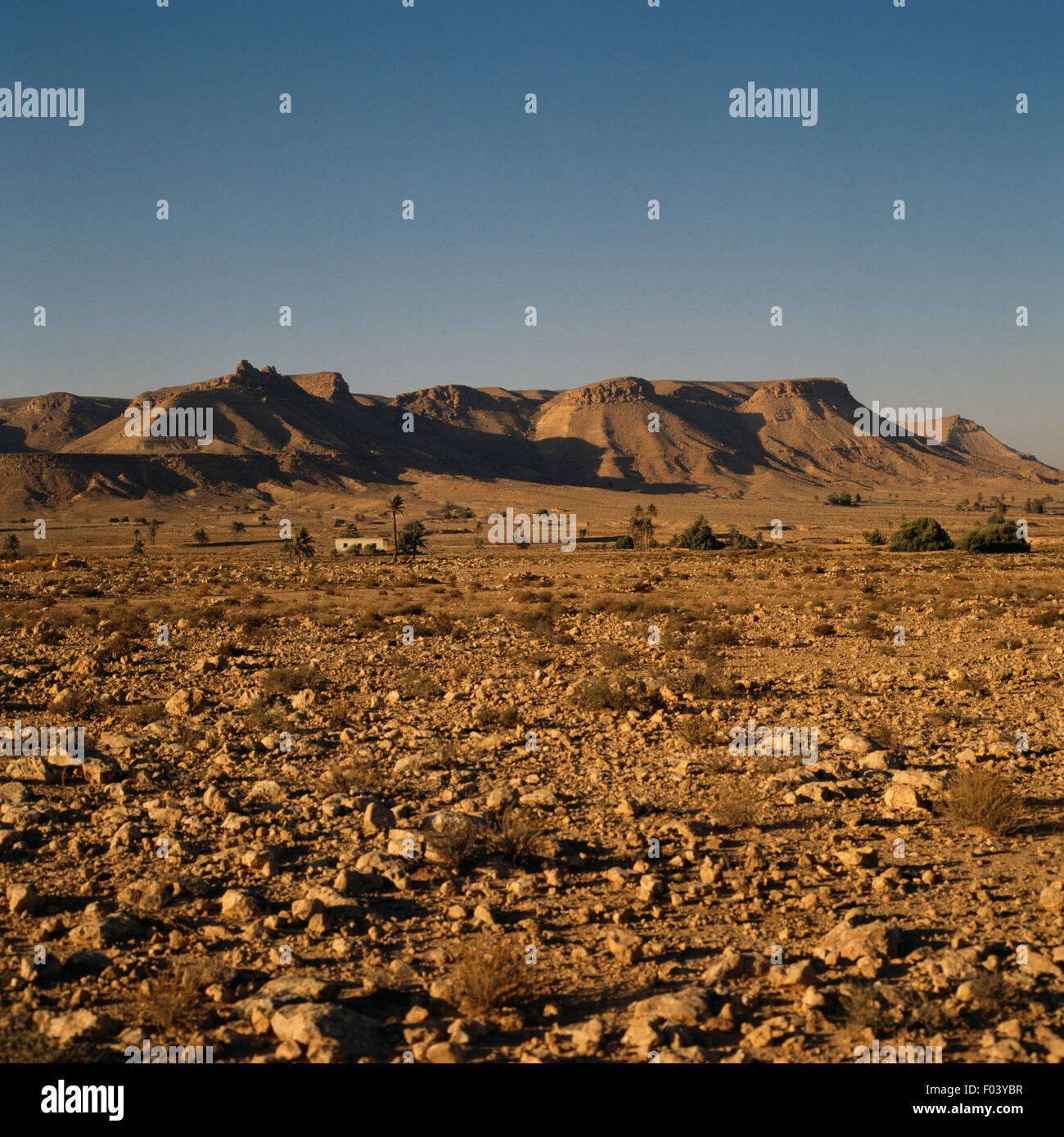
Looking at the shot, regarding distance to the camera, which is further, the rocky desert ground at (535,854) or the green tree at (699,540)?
the green tree at (699,540)

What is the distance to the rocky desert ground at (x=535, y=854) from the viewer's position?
429 centimetres

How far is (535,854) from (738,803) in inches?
76.3

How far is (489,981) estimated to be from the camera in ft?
14.4

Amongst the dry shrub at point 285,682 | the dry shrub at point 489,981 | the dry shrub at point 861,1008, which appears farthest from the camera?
the dry shrub at point 285,682

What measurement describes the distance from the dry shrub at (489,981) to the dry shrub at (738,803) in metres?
2.72

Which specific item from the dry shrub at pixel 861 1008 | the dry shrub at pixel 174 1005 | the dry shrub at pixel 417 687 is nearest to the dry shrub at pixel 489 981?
the dry shrub at pixel 174 1005

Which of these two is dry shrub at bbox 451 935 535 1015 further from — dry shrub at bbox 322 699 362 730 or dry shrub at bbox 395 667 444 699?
dry shrub at bbox 395 667 444 699

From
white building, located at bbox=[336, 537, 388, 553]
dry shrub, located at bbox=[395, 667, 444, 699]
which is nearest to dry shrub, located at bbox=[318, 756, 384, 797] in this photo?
dry shrub, located at bbox=[395, 667, 444, 699]

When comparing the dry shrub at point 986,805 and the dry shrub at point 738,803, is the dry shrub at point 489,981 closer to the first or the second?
the dry shrub at point 738,803

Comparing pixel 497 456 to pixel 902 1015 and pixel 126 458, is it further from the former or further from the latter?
pixel 902 1015

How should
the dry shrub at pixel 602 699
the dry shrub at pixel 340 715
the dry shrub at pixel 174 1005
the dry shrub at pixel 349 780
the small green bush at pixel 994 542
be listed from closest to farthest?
the dry shrub at pixel 174 1005
the dry shrub at pixel 349 780
the dry shrub at pixel 340 715
the dry shrub at pixel 602 699
the small green bush at pixel 994 542

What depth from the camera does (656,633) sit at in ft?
53.9

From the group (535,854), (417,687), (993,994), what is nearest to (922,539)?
(417,687)

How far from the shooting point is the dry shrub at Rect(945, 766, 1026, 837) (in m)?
6.64
